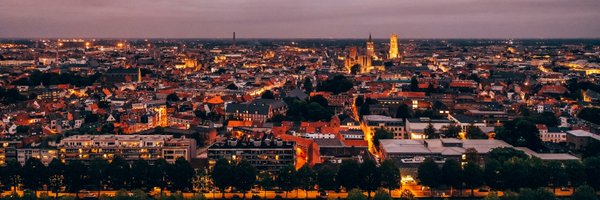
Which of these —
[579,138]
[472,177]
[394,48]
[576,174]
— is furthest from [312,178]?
[394,48]

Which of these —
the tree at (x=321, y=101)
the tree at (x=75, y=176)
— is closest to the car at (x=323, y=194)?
the tree at (x=75, y=176)

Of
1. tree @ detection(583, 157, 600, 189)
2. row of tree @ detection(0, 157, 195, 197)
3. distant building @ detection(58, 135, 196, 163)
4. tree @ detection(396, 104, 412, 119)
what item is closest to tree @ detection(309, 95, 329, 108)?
tree @ detection(396, 104, 412, 119)

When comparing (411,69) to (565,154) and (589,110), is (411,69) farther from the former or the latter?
(565,154)

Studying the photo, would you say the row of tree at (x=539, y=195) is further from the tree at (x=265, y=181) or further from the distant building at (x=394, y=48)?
the distant building at (x=394, y=48)

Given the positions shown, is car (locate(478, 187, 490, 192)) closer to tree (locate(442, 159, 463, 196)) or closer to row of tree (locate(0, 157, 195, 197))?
tree (locate(442, 159, 463, 196))

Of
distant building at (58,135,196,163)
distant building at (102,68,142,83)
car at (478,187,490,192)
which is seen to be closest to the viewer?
car at (478,187,490,192)

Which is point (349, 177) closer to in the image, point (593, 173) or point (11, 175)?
point (593, 173)
